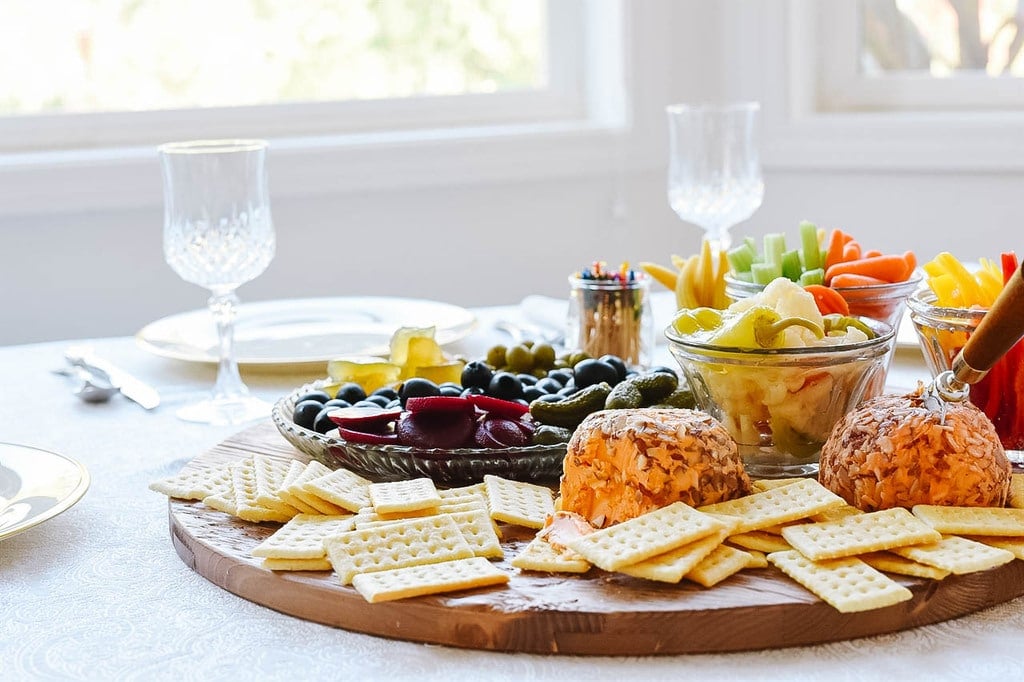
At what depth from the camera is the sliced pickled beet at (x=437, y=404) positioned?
3.62 feet

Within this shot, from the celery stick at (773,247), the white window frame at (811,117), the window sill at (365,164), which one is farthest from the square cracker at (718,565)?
the white window frame at (811,117)

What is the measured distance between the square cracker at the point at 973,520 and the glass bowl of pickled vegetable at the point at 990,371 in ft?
0.59

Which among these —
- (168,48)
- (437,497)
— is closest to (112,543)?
(437,497)

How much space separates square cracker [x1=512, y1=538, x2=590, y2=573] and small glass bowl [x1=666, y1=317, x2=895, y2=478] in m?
0.24

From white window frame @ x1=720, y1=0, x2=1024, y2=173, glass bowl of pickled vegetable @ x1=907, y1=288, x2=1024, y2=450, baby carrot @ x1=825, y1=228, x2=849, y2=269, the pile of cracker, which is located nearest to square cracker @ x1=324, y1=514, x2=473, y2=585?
the pile of cracker

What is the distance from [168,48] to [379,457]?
242 centimetres

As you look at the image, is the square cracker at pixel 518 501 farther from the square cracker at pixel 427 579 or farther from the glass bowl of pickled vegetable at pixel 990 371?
the glass bowl of pickled vegetable at pixel 990 371

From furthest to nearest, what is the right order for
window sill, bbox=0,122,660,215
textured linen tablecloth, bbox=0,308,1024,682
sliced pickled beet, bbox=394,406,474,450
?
1. window sill, bbox=0,122,660,215
2. sliced pickled beet, bbox=394,406,474,450
3. textured linen tablecloth, bbox=0,308,1024,682

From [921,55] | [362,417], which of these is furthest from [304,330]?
[921,55]

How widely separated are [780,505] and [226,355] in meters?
0.83

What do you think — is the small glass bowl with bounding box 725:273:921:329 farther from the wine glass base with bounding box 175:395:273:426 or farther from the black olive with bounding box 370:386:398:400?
the wine glass base with bounding box 175:395:273:426

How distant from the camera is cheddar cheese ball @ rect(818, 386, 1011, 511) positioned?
91 cm

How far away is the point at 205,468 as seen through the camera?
1.17m

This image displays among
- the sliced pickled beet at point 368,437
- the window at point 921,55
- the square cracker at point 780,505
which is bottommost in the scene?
the square cracker at point 780,505
